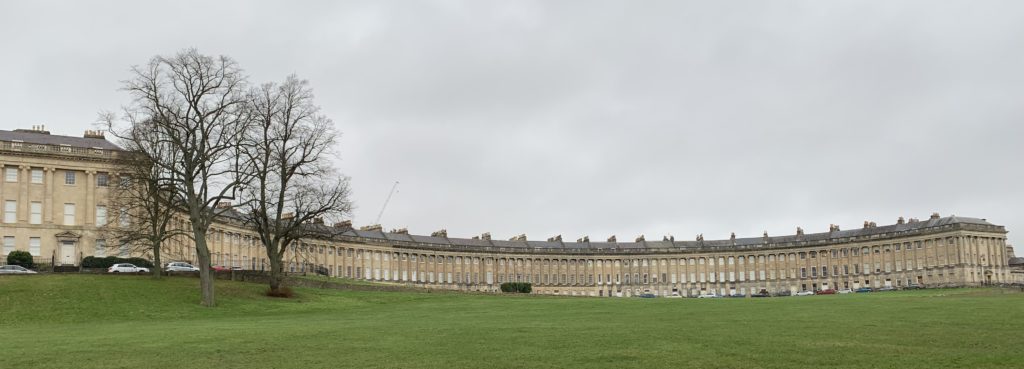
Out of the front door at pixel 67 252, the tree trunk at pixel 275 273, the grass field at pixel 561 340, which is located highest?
the front door at pixel 67 252

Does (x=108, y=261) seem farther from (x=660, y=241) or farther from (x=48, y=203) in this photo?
(x=660, y=241)

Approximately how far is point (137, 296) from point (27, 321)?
8.60m

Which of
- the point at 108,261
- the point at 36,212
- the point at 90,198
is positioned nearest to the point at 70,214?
the point at 90,198

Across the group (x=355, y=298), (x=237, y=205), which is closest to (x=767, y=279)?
(x=355, y=298)

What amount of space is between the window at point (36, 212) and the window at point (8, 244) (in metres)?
2.07

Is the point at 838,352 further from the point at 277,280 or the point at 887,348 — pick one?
the point at 277,280

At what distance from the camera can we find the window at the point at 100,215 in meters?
72.8

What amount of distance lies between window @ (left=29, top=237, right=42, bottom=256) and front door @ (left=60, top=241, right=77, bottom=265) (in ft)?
5.17

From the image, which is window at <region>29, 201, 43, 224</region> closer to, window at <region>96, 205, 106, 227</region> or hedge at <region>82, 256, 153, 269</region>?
window at <region>96, 205, 106, 227</region>

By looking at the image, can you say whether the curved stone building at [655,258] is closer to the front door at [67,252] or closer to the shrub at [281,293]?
the front door at [67,252]

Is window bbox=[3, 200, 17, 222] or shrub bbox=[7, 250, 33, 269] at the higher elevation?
window bbox=[3, 200, 17, 222]

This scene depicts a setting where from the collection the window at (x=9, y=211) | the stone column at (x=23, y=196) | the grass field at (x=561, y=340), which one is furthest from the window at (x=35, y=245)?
the grass field at (x=561, y=340)

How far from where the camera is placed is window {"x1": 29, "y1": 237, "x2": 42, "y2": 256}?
7025 centimetres

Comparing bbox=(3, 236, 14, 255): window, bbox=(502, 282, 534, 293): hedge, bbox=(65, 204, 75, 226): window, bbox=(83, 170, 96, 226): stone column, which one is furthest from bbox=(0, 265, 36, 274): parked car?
bbox=(502, 282, 534, 293): hedge
